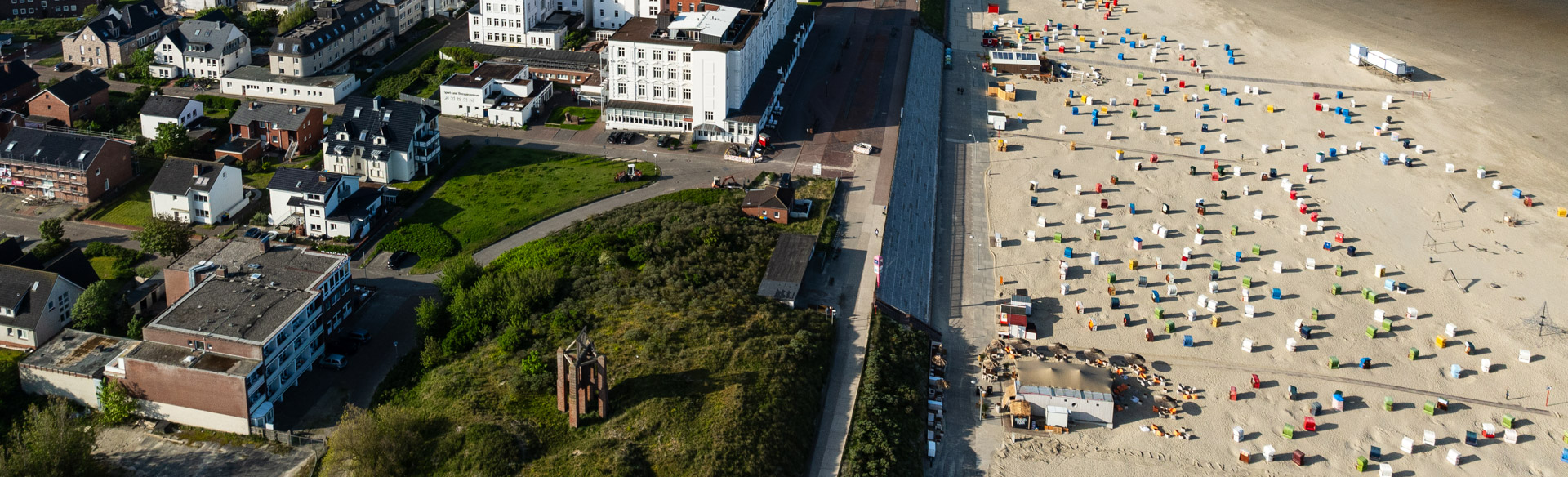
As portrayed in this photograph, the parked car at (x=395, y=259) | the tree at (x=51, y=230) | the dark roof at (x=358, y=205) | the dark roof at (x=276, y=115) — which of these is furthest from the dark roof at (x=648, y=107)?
the tree at (x=51, y=230)

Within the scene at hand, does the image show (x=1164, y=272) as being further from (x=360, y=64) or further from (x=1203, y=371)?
(x=360, y=64)

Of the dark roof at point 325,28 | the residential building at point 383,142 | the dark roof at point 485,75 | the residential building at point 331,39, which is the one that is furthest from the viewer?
the residential building at point 331,39

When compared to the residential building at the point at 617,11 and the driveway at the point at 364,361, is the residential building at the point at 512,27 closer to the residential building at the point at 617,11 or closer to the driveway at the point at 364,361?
the residential building at the point at 617,11

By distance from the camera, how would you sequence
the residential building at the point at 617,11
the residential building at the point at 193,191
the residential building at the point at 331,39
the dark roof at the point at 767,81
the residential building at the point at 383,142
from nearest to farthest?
the residential building at the point at 193,191 → the residential building at the point at 383,142 → the dark roof at the point at 767,81 → the residential building at the point at 331,39 → the residential building at the point at 617,11

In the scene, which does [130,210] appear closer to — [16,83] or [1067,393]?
[16,83]

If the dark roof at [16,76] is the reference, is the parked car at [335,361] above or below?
below

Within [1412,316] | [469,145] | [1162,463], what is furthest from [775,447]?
[469,145]

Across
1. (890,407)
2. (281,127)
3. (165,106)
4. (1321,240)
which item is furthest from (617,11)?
(890,407)

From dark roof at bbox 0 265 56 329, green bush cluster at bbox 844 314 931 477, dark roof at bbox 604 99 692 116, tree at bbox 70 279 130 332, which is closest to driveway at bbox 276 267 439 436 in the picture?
tree at bbox 70 279 130 332
